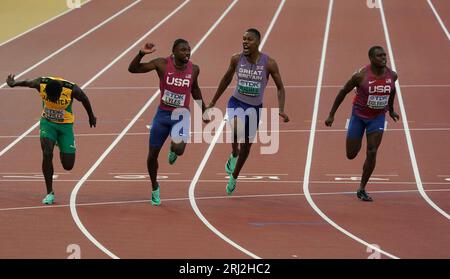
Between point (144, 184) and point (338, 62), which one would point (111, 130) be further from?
point (338, 62)

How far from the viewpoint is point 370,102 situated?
45.7ft

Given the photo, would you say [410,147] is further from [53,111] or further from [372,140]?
[53,111]

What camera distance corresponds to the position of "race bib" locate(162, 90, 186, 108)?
13547mm

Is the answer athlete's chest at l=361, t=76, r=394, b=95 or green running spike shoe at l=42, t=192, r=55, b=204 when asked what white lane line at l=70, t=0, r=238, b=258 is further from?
athlete's chest at l=361, t=76, r=394, b=95

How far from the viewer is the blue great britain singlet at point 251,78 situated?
45.6 ft

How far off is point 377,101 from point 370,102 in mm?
84

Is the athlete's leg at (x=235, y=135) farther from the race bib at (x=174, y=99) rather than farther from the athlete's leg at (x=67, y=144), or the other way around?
the athlete's leg at (x=67, y=144)

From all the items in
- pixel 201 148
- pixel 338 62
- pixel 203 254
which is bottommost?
pixel 203 254

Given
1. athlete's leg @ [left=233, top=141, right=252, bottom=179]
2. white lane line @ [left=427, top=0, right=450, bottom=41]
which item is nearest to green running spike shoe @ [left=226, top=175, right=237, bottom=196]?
athlete's leg @ [left=233, top=141, right=252, bottom=179]

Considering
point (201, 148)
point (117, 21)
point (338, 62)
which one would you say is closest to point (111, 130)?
point (201, 148)

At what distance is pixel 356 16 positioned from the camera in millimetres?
31859

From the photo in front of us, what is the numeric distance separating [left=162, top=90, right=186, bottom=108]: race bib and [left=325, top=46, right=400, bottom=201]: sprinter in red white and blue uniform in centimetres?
176

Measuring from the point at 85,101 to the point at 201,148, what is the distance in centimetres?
466

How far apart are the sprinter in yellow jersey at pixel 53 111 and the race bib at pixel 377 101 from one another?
3.31m
